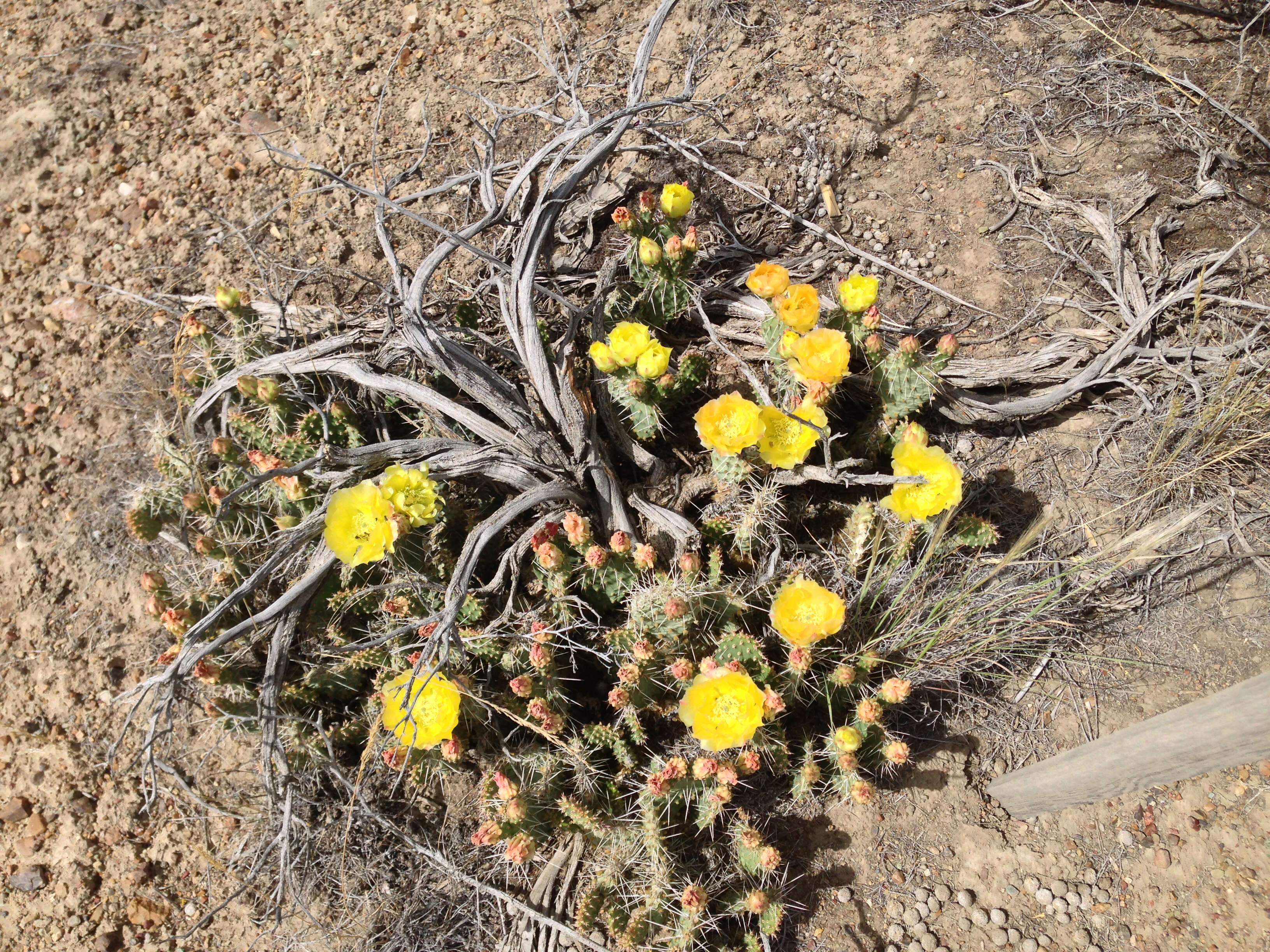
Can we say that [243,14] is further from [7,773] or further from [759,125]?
[7,773]

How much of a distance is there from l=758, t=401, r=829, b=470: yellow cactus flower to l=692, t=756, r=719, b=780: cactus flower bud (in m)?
0.78

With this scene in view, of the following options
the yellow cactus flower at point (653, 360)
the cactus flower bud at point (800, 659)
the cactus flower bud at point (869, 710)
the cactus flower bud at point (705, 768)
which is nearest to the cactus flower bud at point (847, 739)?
the cactus flower bud at point (869, 710)

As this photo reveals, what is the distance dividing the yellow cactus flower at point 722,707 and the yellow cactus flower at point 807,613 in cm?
17

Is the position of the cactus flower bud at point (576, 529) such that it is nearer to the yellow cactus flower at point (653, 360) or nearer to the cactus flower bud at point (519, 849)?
the yellow cactus flower at point (653, 360)

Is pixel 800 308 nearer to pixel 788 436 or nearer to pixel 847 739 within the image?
pixel 788 436

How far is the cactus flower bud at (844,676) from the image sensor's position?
1.96 metres

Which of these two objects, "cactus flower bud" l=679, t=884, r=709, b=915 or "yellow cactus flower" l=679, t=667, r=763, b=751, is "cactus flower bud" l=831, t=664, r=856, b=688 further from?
"cactus flower bud" l=679, t=884, r=709, b=915

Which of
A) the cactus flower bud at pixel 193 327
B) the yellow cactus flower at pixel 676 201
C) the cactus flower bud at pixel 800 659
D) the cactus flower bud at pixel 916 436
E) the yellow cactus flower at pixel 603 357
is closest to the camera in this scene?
the cactus flower bud at pixel 800 659

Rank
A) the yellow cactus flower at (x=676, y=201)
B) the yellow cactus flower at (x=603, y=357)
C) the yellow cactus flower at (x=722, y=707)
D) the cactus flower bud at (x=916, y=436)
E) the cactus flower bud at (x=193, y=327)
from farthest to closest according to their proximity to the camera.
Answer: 1. the cactus flower bud at (x=193, y=327)
2. the yellow cactus flower at (x=676, y=201)
3. the yellow cactus flower at (x=603, y=357)
4. the cactus flower bud at (x=916, y=436)
5. the yellow cactus flower at (x=722, y=707)

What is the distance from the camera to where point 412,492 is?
196cm

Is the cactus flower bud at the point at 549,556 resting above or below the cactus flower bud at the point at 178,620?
below

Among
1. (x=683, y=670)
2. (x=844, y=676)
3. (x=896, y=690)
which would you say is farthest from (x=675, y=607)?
(x=896, y=690)

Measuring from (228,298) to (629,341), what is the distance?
1259 millimetres

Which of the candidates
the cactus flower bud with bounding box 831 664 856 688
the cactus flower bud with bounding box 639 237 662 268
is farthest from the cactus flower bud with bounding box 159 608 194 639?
the cactus flower bud with bounding box 831 664 856 688
